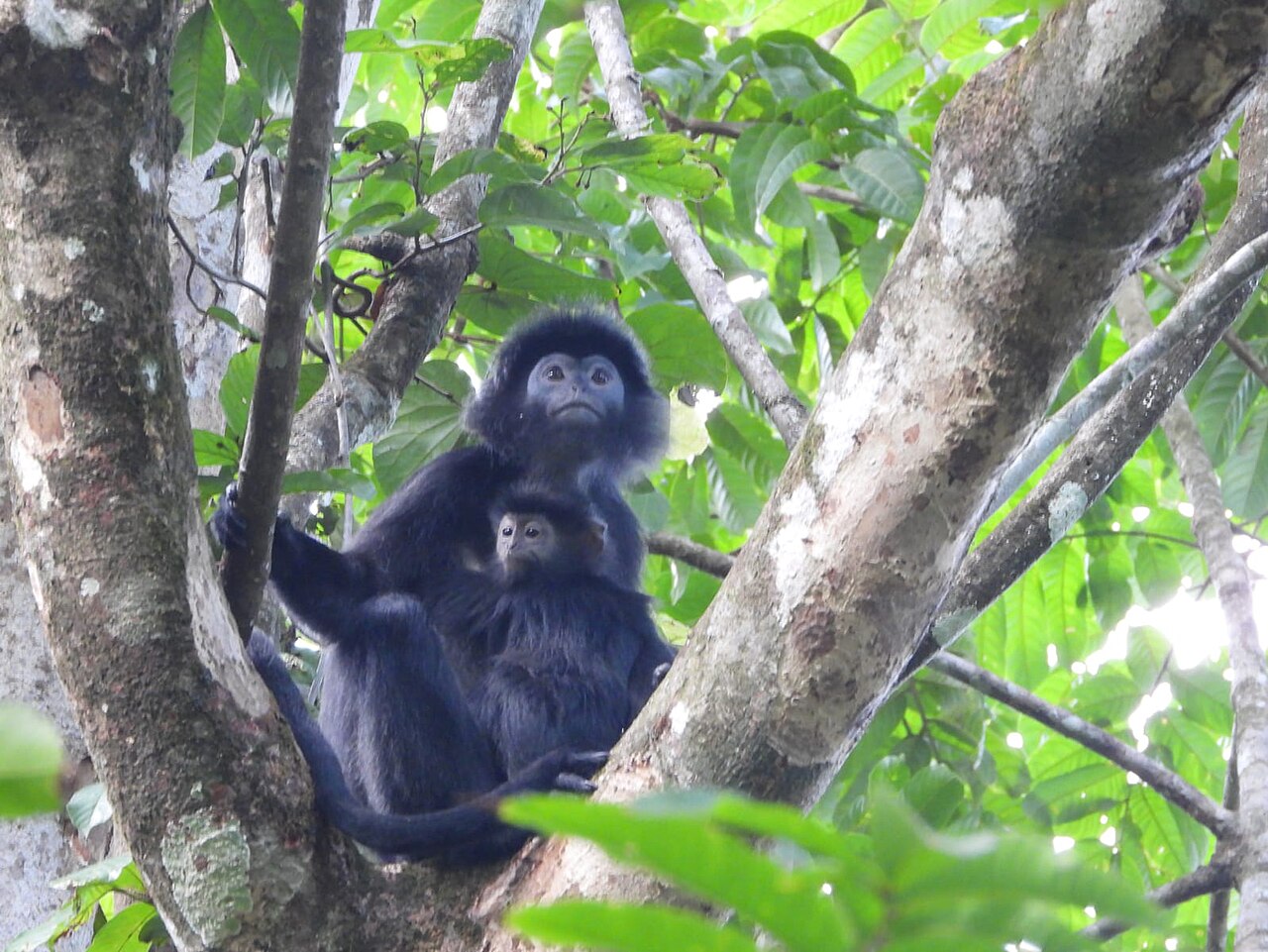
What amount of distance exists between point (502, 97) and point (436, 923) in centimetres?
269

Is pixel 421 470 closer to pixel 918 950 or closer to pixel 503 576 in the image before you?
pixel 503 576

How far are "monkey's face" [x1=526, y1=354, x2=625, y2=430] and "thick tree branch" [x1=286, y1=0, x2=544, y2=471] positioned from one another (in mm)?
592

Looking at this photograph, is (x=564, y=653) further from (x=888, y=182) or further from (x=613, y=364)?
(x=888, y=182)

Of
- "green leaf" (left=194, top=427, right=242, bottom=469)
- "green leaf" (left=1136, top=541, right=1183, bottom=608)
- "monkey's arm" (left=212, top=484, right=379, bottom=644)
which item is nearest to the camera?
"green leaf" (left=194, top=427, right=242, bottom=469)

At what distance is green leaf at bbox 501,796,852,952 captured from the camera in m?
0.53

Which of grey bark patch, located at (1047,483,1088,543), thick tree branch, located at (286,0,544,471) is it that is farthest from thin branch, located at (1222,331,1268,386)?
thick tree branch, located at (286,0,544,471)

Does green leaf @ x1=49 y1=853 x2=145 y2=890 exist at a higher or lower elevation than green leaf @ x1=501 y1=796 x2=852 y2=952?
lower

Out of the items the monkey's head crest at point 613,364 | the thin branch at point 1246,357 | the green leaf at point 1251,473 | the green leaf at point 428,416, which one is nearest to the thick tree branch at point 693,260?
the monkey's head crest at point 613,364

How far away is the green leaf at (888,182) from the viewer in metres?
3.91

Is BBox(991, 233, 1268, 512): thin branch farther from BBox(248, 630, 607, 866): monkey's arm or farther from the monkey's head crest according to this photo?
the monkey's head crest

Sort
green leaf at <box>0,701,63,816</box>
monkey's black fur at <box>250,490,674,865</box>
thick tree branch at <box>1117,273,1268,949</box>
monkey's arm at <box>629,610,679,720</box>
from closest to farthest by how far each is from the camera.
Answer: green leaf at <box>0,701,63,816</box> < monkey's black fur at <box>250,490,674,865</box> < thick tree branch at <box>1117,273,1268,949</box> < monkey's arm at <box>629,610,679,720</box>

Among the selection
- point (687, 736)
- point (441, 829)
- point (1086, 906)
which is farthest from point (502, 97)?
point (1086, 906)

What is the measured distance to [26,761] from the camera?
492 millimetres

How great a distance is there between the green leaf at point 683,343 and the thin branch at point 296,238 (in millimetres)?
1735
